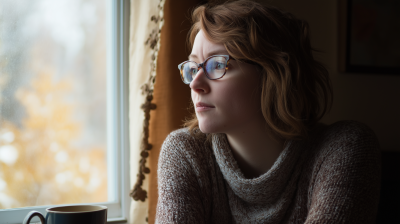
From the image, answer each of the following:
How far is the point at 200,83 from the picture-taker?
93 centimetres

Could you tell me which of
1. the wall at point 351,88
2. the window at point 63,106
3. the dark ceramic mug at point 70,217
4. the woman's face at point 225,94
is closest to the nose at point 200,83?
the woman's face at point 225,94

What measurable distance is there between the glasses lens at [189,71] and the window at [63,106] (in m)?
0.46

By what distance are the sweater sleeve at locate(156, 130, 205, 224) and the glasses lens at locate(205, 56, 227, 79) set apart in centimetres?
26

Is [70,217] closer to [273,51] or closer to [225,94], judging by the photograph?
[225,94]

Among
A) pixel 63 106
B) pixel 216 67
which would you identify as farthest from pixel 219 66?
pixel 63 106

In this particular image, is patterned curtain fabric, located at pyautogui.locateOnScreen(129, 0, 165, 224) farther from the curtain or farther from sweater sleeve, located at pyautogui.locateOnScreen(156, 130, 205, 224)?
sweater sleeve, located at pyautogui.locateOnScreen(156, 130, 205, 224)

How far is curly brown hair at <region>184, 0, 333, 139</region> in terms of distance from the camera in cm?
91

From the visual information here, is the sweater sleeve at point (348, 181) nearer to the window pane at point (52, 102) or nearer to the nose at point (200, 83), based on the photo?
the nose at point (200, 83)

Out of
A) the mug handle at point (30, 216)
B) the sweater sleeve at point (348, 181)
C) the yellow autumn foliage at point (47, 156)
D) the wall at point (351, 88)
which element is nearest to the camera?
the mug handle at point (30, 216)

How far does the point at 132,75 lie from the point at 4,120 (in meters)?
0.50

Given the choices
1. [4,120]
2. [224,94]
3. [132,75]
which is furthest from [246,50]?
[4,120]

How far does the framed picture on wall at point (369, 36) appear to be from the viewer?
1.63 metres

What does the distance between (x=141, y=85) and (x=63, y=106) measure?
1.13 ft

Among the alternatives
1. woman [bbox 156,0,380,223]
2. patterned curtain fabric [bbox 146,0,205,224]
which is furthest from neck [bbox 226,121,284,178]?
patterned curtain fabric [bbox 146,0,205,224]
